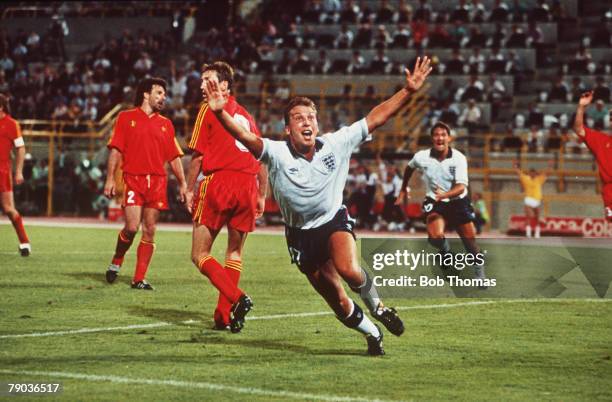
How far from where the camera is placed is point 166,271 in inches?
676

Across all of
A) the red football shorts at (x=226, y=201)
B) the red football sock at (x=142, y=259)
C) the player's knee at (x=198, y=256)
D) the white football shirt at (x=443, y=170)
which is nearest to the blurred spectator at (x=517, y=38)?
the white football shirt at (x=443, y=170)

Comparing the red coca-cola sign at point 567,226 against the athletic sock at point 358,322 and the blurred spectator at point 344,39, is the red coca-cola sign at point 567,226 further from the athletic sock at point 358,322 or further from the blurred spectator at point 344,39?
the athletic sock at point 358,322

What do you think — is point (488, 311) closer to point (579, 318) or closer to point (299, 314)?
point (579, 318)

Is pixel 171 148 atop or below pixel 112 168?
atop

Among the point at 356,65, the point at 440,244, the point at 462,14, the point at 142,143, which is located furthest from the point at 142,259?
the point at 462,14

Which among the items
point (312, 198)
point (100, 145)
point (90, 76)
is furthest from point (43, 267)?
point (90, 76)

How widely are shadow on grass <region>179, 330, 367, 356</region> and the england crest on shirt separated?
148 centimetres

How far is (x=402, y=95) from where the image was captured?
8883mm

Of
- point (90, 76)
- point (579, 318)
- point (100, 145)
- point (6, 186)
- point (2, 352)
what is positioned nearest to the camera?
Answer: point (2, 352)

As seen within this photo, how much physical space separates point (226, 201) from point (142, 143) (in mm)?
3964

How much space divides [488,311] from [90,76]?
107 ft

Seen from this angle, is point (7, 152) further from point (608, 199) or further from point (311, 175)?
point (311, 175)

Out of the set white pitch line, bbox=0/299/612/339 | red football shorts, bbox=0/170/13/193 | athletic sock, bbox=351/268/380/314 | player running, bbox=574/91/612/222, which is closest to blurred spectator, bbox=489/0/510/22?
red football shorts, bbox=0/170/13/193

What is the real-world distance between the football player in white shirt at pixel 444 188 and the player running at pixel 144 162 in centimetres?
348
